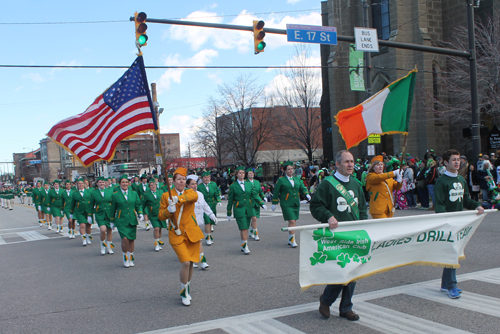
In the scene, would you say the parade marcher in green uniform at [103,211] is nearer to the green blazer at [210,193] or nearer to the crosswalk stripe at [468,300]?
the green blazer at [210,193]

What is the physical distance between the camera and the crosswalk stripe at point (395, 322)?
4602 mm

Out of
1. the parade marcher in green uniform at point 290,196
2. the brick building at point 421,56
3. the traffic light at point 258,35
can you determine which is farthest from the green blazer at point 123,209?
the brick building at point 421,56

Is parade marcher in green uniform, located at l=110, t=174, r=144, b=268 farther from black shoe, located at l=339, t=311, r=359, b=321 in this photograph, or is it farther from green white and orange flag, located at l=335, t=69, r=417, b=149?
black shoe, located at l=339, t=311, r=359, b=321

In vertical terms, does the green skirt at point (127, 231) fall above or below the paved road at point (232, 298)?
above

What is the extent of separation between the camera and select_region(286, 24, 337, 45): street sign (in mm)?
12852

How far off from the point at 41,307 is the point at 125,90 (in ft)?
11.1

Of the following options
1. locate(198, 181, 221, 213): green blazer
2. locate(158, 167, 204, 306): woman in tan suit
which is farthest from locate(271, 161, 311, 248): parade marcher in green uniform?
locate(158, 167, 204, 306): woman in tan suit

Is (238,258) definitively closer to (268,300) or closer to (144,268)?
(144,268)

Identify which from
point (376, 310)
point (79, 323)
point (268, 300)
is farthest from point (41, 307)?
point (376, 310)

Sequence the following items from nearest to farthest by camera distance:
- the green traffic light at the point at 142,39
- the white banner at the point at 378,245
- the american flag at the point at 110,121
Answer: the white banner at the point at 378,245 < the american flag at the point at 110,121 < the green traffic light at the point at 142,39

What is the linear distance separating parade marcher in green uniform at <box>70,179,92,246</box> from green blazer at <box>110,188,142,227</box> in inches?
141

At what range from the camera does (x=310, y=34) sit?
13.2 meters

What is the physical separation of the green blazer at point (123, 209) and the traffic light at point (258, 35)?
236 inches

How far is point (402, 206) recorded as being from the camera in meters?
16.8
